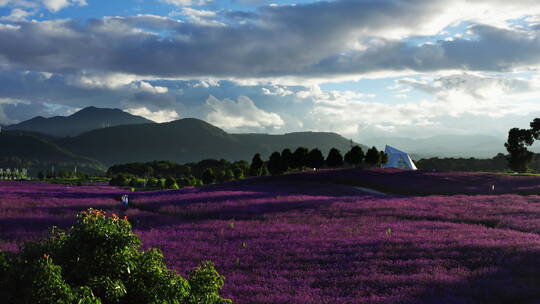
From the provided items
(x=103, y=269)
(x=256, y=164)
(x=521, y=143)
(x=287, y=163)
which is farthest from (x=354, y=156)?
(x=103, y=269)

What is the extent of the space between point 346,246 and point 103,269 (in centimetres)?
941

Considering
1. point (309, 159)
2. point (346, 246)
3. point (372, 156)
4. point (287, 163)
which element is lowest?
point (346, 246)

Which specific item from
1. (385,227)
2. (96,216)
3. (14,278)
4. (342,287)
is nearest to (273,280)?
(342,287)

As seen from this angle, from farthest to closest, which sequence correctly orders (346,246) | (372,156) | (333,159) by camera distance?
(372,156) → (333,159) → (346,246)

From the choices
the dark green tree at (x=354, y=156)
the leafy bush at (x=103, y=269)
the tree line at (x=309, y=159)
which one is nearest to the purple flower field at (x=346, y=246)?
the leafy bush at (x=103, y=269)

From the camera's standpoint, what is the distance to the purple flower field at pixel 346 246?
9.63 m

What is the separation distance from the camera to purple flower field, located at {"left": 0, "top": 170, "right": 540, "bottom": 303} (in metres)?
9.63

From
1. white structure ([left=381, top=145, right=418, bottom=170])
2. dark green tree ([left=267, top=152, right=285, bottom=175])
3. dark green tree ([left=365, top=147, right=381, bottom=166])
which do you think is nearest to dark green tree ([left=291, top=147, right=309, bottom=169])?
dark green tree ([left=267, top=152, right=285, bottom=175])

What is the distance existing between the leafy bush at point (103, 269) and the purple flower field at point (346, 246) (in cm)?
283

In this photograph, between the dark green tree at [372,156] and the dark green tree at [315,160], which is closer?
the dark green tree at [315,160]

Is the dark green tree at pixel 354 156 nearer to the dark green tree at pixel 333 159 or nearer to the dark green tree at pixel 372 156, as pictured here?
the dark green tree at pixel 333 159

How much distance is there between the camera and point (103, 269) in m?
6.30

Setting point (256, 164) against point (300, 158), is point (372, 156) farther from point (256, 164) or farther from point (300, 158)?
point (256, 164)

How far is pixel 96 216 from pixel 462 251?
36.1 feet
